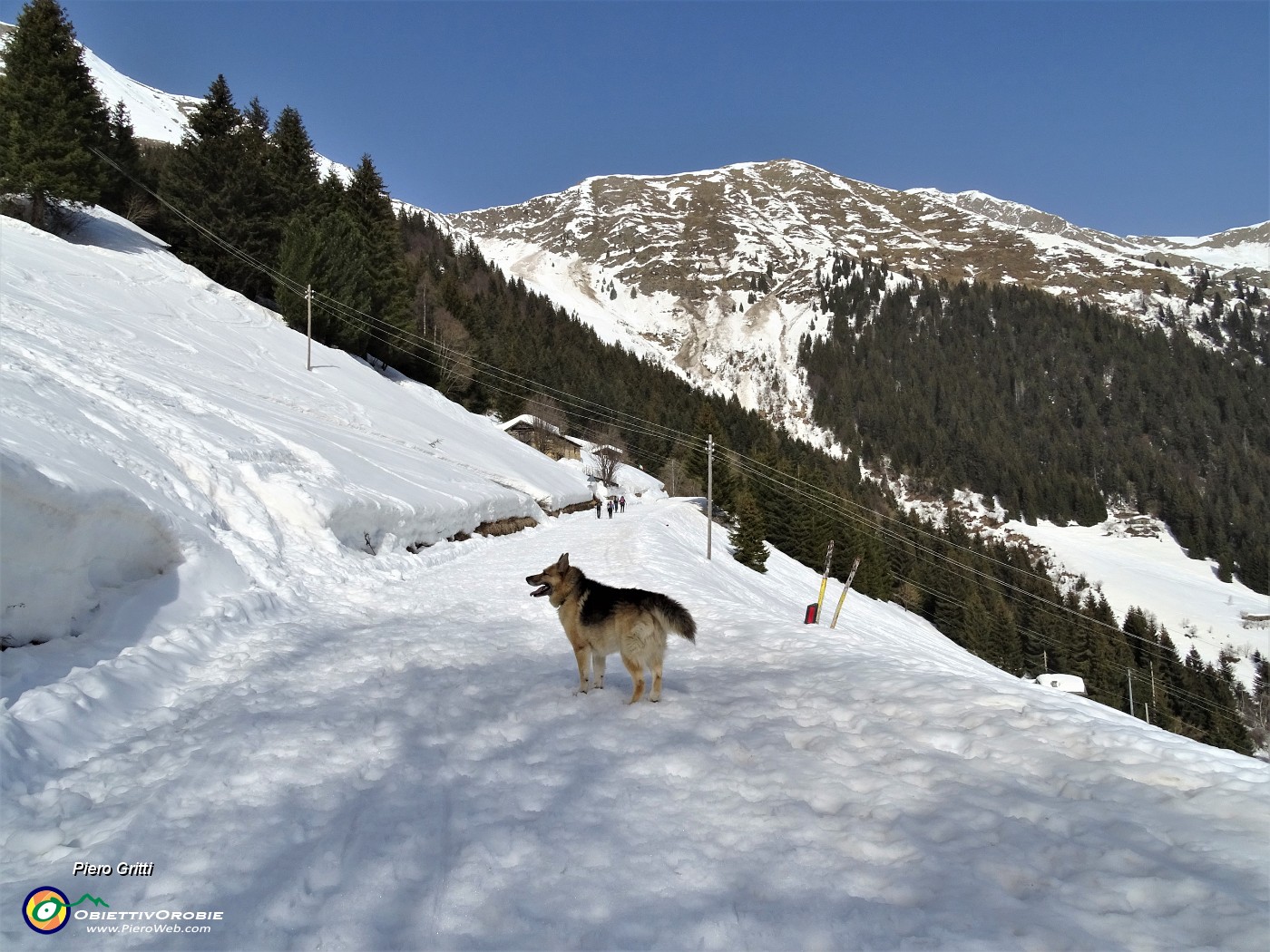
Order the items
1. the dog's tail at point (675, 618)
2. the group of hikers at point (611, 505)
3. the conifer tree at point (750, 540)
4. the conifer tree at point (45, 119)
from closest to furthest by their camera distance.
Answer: the dog's tail at point (675, 618) < the conifer tree at point (45, 119) < the conifer tree at point (750, 540) < the group of hikers at point (611, 505)

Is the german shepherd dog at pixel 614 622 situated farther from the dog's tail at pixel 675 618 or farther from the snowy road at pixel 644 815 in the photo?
the snowy road at pixel 644 815

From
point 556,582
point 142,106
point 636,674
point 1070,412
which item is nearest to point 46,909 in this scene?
point 556,582

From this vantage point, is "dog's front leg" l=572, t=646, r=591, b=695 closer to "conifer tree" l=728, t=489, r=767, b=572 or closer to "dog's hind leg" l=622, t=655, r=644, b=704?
"dog's hind leg" l=622, t=655, r=644, b=704

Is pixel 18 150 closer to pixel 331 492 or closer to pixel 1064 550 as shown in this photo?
pixel 331 492

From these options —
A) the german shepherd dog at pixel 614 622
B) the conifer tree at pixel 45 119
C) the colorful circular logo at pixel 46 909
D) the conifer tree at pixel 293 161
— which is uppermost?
the conifer tree at pixel 293 161

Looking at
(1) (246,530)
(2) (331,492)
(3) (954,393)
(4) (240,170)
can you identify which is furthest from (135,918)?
(3) (954,393)

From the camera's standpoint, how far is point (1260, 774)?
3654 millimetres

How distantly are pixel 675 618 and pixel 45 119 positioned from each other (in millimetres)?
43672

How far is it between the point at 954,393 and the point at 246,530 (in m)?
189

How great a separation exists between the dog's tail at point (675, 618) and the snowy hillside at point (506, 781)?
28.7 inches

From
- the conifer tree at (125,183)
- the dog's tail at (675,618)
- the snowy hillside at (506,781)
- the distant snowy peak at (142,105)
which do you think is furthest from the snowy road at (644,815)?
the distant snowy peak at (142,105)

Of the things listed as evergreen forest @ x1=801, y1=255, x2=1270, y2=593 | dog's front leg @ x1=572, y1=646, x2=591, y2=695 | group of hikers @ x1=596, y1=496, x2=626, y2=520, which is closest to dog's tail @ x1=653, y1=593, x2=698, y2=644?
dog's front leg @ x1=572, y1=646, x2=591, y2=695

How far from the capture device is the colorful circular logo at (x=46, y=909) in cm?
258

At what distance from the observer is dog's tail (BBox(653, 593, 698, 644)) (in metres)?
5.23
